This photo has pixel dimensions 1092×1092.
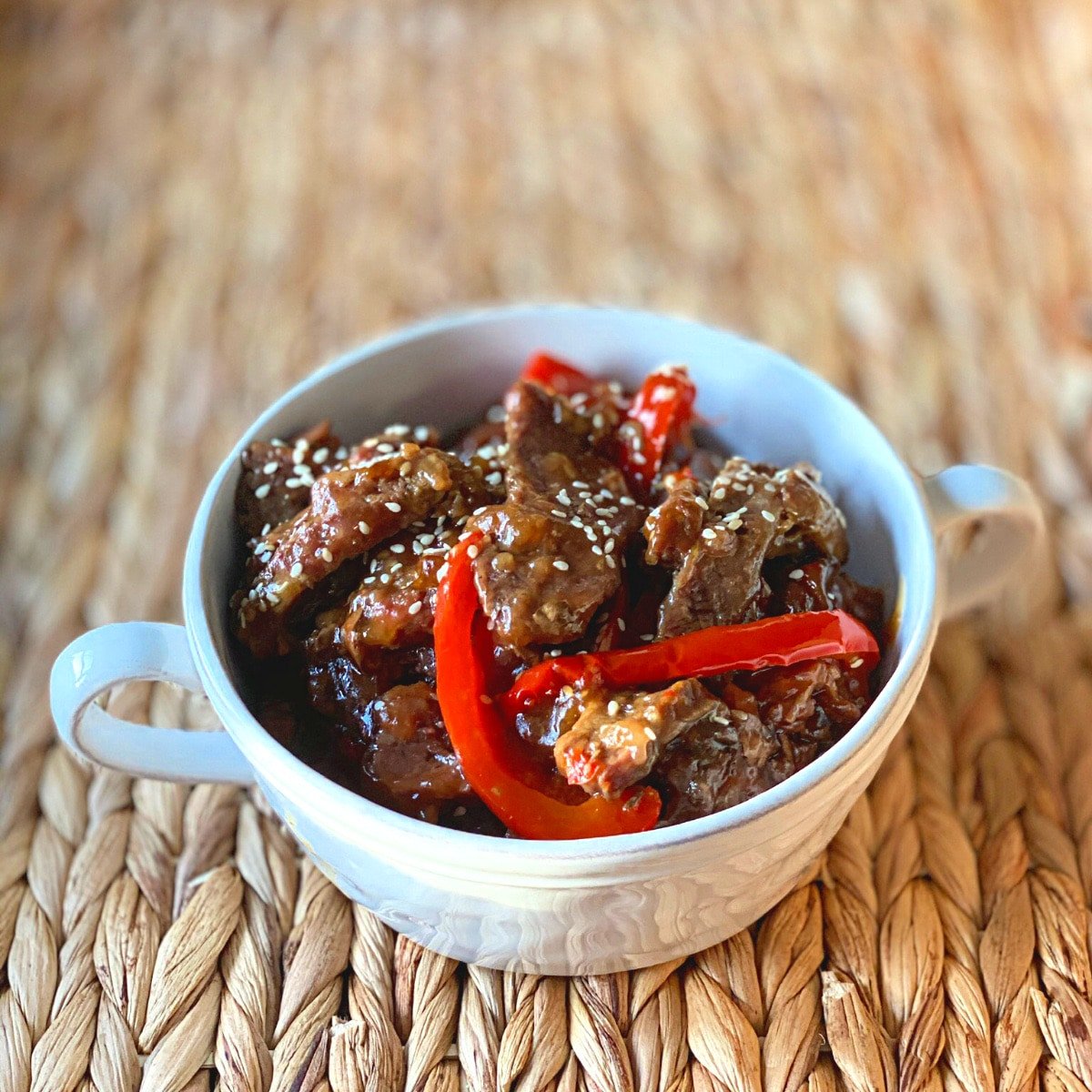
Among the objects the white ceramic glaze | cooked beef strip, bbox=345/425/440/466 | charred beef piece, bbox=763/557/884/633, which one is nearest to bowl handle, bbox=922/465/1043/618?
the white ceramic glaze

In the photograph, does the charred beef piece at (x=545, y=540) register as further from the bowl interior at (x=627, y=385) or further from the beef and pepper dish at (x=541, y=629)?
the bowl interior at (x=627, y=385)

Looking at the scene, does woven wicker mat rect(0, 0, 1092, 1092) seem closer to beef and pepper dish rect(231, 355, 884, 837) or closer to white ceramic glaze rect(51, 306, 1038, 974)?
white ceramic glaze rect(51, 306, 1038, 974)

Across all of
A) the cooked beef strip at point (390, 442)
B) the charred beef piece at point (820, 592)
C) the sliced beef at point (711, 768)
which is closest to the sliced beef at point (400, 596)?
the cooked beef strip at point (390, 442)

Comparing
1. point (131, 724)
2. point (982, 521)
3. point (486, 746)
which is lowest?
point (982, 521)

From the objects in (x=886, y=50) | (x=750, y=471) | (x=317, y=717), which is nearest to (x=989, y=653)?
(x=750, y=471)

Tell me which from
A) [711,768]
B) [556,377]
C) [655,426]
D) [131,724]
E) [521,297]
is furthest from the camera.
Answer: [521,297]

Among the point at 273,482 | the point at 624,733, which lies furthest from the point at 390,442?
the point at 624,733

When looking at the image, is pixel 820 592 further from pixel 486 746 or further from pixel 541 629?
pixel 486 746

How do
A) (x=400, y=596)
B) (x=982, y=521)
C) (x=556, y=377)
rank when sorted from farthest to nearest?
1. (x=982, y=521)
2. (x=556, y=377)
3. (x=400, y=596)
